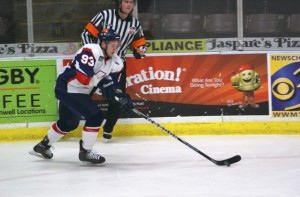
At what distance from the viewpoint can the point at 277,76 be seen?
189 inches

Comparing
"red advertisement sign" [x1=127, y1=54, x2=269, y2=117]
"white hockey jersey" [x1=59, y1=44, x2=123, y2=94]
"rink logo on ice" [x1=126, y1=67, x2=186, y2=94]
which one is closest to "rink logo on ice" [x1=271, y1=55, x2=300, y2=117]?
"red advertisement sign" [x1=127, y1=54, x2=269, y2=117]

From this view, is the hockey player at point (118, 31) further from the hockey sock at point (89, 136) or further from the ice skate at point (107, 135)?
the hockey sock at point (89, 136)

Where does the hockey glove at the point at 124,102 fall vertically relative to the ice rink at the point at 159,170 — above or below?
above

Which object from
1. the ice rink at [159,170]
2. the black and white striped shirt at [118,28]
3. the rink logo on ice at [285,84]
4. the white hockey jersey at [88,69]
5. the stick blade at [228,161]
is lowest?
the ice rink at [159,170]

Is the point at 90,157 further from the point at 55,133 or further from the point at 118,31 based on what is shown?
the point at 118,31

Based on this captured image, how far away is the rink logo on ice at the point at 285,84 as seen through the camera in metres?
4.80

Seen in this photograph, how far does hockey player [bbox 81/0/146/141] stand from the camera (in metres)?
4.49

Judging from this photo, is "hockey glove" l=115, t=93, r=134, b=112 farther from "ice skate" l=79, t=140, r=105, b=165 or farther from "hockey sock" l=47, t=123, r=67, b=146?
"hockey sock" l=47, t=123, r=67, b=146

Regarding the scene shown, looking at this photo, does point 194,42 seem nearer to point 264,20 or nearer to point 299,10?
point 264,20

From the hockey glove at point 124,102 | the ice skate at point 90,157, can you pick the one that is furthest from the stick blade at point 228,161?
the ice skate at point 90,157

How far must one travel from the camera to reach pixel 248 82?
4.81 meters

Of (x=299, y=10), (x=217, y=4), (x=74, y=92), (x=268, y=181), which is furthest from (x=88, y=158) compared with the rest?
(x=299, y=10)

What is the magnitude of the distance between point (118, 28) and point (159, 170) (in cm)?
156

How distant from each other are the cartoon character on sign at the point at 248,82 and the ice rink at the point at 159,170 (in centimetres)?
35
